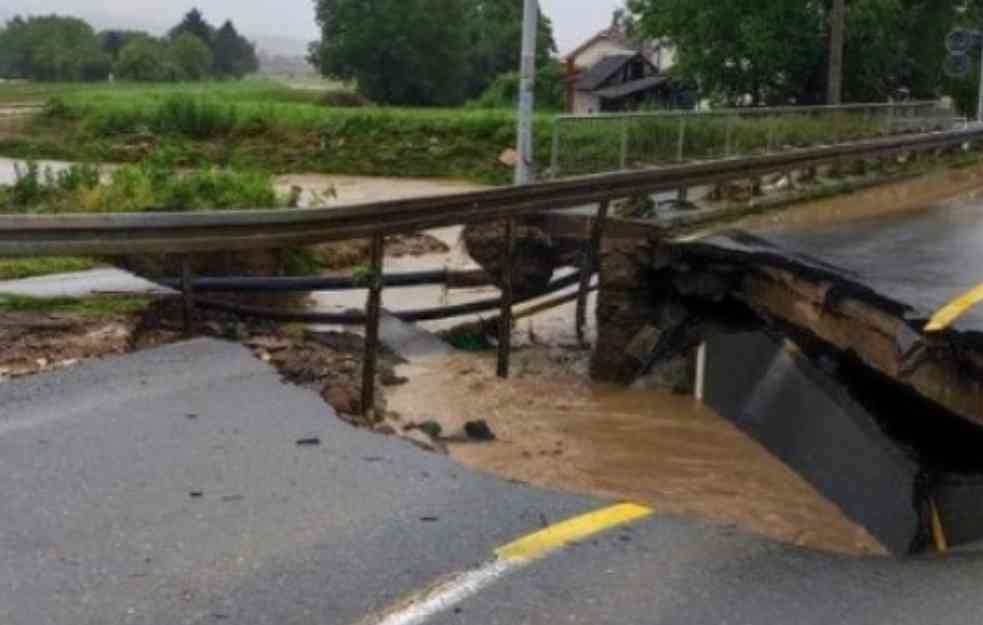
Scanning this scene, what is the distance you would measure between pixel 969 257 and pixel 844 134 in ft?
41.4

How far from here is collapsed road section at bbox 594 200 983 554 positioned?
8242mm

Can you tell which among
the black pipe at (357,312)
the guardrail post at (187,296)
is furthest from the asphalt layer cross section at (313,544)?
the black pipe at (357,312)

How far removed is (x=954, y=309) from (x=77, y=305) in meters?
6.27

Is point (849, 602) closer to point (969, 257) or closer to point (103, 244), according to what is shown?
point (103, 244)

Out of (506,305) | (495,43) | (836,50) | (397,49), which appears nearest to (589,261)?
(506,305)

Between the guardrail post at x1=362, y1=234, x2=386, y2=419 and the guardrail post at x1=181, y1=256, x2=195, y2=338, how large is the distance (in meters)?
1.21

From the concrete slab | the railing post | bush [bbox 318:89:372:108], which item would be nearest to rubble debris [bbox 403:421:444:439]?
the concrete slab

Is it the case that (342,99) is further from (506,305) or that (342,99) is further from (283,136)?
(506,305)

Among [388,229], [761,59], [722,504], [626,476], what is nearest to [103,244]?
[388,229]

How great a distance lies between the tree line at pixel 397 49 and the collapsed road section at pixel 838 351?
79274mm

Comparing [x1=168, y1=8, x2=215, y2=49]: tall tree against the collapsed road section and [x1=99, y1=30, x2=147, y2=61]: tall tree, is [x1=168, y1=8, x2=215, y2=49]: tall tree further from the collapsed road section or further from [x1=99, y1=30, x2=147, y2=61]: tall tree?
the collapsed road section

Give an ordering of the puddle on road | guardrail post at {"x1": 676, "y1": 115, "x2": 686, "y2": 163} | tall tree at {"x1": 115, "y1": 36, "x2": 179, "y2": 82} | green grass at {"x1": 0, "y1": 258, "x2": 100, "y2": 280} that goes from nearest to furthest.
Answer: the puddle on road → green grass at {"x1": 0, "y1": 258, "x2": 100, "y2": 280} → guardrail post at {"x1": 676, "y1": 115, "x2": 686, "y2": 163} → tall tree at {"x1": 115, "y1": 36, "x2": 179, "y2": 82}

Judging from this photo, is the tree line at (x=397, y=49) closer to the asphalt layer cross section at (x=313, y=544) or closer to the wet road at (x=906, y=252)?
the wet road at (x=906, y=252)

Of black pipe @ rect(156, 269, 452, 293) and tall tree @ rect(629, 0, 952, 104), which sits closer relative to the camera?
black pipe @ rect(156, 269, 452, 293)
